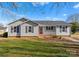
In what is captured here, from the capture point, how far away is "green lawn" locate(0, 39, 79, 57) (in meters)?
8.55

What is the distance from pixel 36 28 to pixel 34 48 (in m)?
0.38

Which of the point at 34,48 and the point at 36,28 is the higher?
the point at 36,28

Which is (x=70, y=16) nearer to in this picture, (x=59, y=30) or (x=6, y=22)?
(x=59, y=30)

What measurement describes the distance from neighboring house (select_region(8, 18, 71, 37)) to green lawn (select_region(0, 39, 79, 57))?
17 cm

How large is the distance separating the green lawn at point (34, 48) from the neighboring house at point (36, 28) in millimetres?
170

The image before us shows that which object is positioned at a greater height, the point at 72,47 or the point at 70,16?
the point at 70,16

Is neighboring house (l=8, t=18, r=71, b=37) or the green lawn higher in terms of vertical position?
neighboring house (l=8, t=18, r=71, b=37)

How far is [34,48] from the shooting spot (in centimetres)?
860

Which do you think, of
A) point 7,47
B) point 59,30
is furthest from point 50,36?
point 7,47

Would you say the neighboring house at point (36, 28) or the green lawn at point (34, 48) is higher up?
the neighboring house at point (36, 28)

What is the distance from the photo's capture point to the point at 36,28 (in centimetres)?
866

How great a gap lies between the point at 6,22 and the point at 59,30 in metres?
1.01

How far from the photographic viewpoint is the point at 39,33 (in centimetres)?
867

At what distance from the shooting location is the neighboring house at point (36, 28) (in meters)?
8.61
